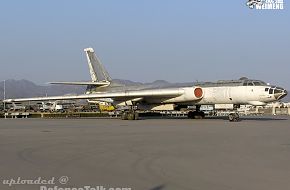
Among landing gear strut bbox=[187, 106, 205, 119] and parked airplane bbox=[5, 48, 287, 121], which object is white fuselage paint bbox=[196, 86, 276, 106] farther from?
landing gear strut bbox=[187, 106, 205, 119]

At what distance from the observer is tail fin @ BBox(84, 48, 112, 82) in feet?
125

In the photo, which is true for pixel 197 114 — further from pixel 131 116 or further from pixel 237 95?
pixel 237 95

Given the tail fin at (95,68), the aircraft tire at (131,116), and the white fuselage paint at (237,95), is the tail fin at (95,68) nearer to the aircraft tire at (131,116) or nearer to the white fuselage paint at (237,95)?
the aircraft tire at (131,116)

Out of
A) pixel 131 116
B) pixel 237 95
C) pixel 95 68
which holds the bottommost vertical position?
pixel 131 116

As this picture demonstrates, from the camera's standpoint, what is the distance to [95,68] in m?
38.8

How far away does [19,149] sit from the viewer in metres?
10.4

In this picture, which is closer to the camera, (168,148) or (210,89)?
(168,148)

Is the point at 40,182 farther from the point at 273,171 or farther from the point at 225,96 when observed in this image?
the point at 225,96

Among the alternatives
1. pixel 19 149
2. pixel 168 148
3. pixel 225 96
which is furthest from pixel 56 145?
pixel 225 96

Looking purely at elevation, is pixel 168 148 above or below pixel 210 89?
below

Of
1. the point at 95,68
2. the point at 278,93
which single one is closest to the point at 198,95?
the point at 278,93

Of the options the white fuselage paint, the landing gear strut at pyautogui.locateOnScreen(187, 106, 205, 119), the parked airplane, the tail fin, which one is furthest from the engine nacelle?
the tail fin

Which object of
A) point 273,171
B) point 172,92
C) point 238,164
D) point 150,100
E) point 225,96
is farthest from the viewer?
point 150,100

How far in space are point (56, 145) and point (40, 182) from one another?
5180 mm
